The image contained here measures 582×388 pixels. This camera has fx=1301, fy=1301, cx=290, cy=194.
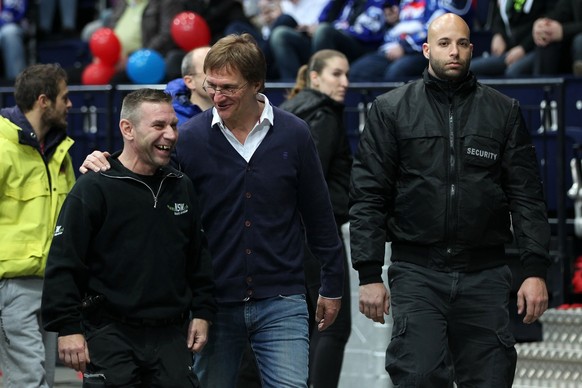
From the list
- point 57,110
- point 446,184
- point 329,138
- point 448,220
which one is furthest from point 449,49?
point 57,110

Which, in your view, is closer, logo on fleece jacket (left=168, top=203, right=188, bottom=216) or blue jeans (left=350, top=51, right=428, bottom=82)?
logo on fleece jacket (left=168, top=203, right=188, bottom=216)

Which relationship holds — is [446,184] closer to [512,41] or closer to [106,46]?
[512,41]

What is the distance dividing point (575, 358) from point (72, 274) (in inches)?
183

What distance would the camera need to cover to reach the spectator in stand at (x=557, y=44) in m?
10.4

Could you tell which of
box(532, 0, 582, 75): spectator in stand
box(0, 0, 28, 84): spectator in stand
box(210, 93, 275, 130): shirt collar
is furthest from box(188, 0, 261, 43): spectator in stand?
box(210, 93, 275, 130): shirt collar

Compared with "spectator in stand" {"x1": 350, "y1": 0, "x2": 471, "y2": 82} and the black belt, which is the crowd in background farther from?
A: the black belt

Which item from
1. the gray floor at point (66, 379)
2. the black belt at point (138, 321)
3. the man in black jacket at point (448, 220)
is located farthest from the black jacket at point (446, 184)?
the gray floor at point (66, 379)

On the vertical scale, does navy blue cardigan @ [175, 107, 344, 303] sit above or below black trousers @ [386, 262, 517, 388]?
above

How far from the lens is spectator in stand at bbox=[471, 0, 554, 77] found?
1090 cm

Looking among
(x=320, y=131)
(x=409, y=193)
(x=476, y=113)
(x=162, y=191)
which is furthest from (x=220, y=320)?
(x=320, y=131)

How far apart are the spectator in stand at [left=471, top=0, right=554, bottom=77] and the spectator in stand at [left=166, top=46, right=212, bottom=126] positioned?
177 inches

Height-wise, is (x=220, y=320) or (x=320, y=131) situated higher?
(x=320, y=131)

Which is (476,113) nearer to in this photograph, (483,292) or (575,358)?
(483,292)

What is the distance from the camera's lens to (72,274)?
5.14 metres
